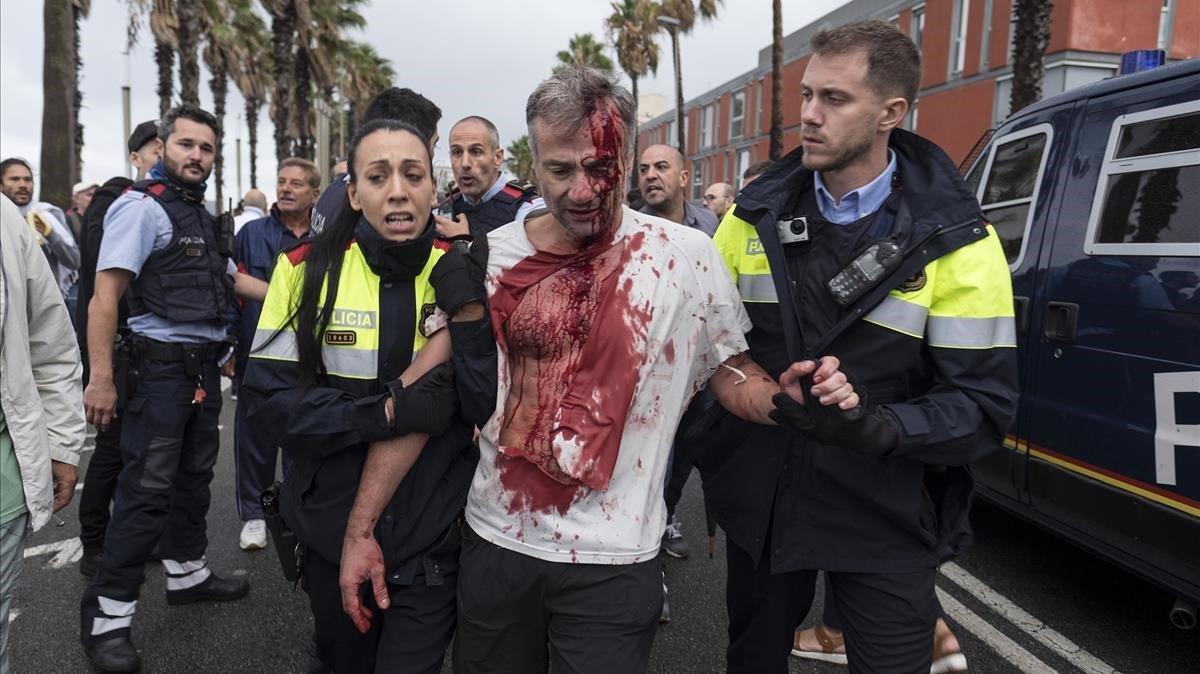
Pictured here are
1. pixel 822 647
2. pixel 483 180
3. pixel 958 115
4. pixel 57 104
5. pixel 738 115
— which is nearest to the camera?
pixel 822 647

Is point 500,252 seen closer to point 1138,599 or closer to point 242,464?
point 242,464

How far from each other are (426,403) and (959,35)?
72.2ft

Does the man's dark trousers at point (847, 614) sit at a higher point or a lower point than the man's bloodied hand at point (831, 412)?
lower

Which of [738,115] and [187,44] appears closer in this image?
[187,44]

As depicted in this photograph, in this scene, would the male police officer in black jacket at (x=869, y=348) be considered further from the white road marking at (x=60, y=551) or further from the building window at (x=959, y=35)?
the building window at (x=959, y=35)

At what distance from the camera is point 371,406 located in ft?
5.95

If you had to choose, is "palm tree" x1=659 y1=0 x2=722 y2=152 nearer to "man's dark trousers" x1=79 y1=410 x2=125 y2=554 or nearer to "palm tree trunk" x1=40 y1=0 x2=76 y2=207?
"palm tree trunk" x1=40 y1=0 x2=76 y2=207

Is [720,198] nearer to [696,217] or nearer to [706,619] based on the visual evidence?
[696,217]

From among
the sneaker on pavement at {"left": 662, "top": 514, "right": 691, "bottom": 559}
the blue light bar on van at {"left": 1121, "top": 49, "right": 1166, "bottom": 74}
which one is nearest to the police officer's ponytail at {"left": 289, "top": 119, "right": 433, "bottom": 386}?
the sneaker on pavement at {"left": 662, "top": 514, "right": 691, "bottom": 559}

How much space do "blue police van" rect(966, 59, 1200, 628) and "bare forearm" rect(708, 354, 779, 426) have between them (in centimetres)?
178

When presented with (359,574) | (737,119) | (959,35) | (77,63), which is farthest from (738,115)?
(359,574)

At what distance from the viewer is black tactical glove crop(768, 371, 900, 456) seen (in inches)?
65.1

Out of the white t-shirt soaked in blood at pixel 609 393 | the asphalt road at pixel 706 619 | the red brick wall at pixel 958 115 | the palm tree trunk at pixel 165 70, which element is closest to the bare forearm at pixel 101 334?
the asphalt road at pixel 706 619

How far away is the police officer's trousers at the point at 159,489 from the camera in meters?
3.04
